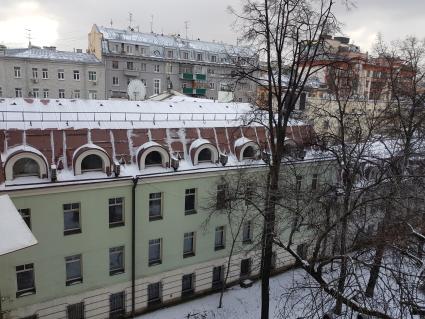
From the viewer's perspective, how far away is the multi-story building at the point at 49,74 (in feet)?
147

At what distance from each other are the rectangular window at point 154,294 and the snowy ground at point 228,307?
536mm

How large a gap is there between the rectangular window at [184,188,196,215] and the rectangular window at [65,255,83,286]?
18.9 ft

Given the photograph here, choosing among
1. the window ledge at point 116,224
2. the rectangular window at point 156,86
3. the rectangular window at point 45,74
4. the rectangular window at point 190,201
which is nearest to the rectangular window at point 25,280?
the window ledge at point 116,224

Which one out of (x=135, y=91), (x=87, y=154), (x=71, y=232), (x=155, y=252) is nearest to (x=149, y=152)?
(x=87, y=154)

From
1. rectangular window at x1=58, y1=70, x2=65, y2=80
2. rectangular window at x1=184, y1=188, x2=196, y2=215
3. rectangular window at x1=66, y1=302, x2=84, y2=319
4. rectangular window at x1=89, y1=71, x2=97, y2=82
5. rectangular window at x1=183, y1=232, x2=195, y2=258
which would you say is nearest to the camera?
rectangular window at x1=66, y1=302, x2=84, y2=319

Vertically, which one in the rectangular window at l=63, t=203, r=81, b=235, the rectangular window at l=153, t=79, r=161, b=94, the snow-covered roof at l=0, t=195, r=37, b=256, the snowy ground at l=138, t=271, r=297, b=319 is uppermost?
the rectangular window at l=153, t=79, r=161, b=94

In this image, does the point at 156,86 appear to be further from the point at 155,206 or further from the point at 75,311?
the point at 75,311

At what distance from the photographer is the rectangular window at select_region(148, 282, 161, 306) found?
2016 centimetres

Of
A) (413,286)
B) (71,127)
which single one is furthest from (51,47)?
(413,286)

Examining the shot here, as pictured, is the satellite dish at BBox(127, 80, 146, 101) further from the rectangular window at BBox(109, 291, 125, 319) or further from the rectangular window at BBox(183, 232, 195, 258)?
the rectangular window at BBox(109, 291, 125, 319)

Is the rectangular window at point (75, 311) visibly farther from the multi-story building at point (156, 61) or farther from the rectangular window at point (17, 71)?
the rectangular window at point (17, 71)

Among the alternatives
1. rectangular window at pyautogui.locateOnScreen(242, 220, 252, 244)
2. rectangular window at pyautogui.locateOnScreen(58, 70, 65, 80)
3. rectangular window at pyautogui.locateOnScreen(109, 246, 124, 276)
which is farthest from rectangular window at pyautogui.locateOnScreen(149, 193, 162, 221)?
rectangular window at pyautogui.locateOnScreen(58, 70, 65, 80)

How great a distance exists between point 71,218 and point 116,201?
2.13 m

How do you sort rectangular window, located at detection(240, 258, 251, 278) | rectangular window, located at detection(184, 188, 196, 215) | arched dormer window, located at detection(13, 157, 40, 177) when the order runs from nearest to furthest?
arched dormer window, located at detection(13, 157, 40, 177) < rectangular window, located at detection(184, 188, 196, 215) < rectangular window, located at detection(240, 258, 251, 278)
